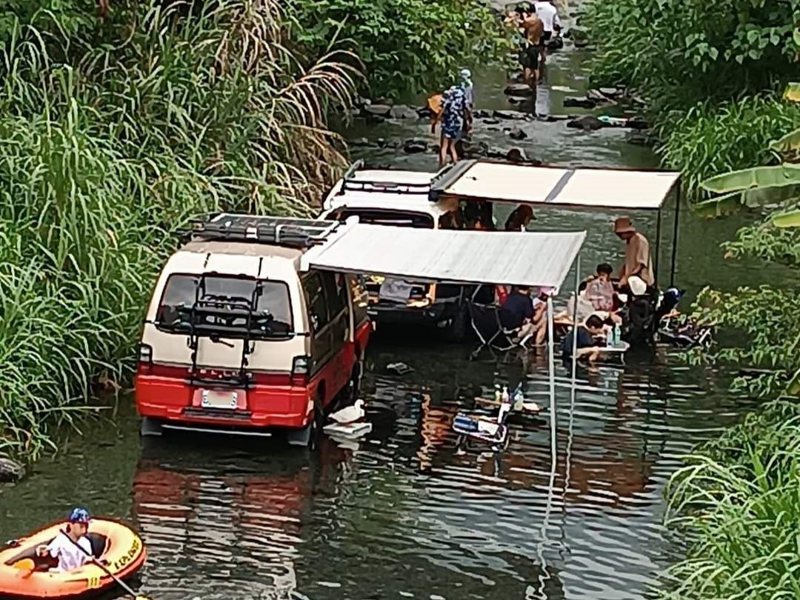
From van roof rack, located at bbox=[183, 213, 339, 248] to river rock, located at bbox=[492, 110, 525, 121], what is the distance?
16869 millimetres

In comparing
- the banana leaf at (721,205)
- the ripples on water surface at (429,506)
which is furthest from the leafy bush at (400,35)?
the banana leaf at (721,205)

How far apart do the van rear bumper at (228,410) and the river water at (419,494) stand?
359 millimetres

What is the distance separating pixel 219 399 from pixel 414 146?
49.9 feet

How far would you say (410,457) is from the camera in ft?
43.7

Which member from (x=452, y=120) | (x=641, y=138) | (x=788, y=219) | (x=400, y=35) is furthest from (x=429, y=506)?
(x=641, y=138)

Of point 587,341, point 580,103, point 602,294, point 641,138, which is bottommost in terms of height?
point 587,341

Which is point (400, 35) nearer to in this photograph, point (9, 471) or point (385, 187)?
point (385, 187)

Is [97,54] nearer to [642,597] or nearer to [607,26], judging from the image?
[642,597]

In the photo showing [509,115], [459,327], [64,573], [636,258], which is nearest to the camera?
[64,573]

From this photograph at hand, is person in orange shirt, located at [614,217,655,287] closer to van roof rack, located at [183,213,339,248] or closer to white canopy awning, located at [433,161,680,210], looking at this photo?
white canopy awning, located at [433,161,680,210]

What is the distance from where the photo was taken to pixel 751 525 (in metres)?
9.16

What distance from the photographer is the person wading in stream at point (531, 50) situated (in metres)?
34.8

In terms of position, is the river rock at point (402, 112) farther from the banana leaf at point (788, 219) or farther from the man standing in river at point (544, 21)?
the banana leaf at point (788, 219)

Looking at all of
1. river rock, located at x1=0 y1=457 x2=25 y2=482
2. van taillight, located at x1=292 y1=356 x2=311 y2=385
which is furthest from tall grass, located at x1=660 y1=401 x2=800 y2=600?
river rock, located at x1=0 y1=457 x2=25 y2=482
